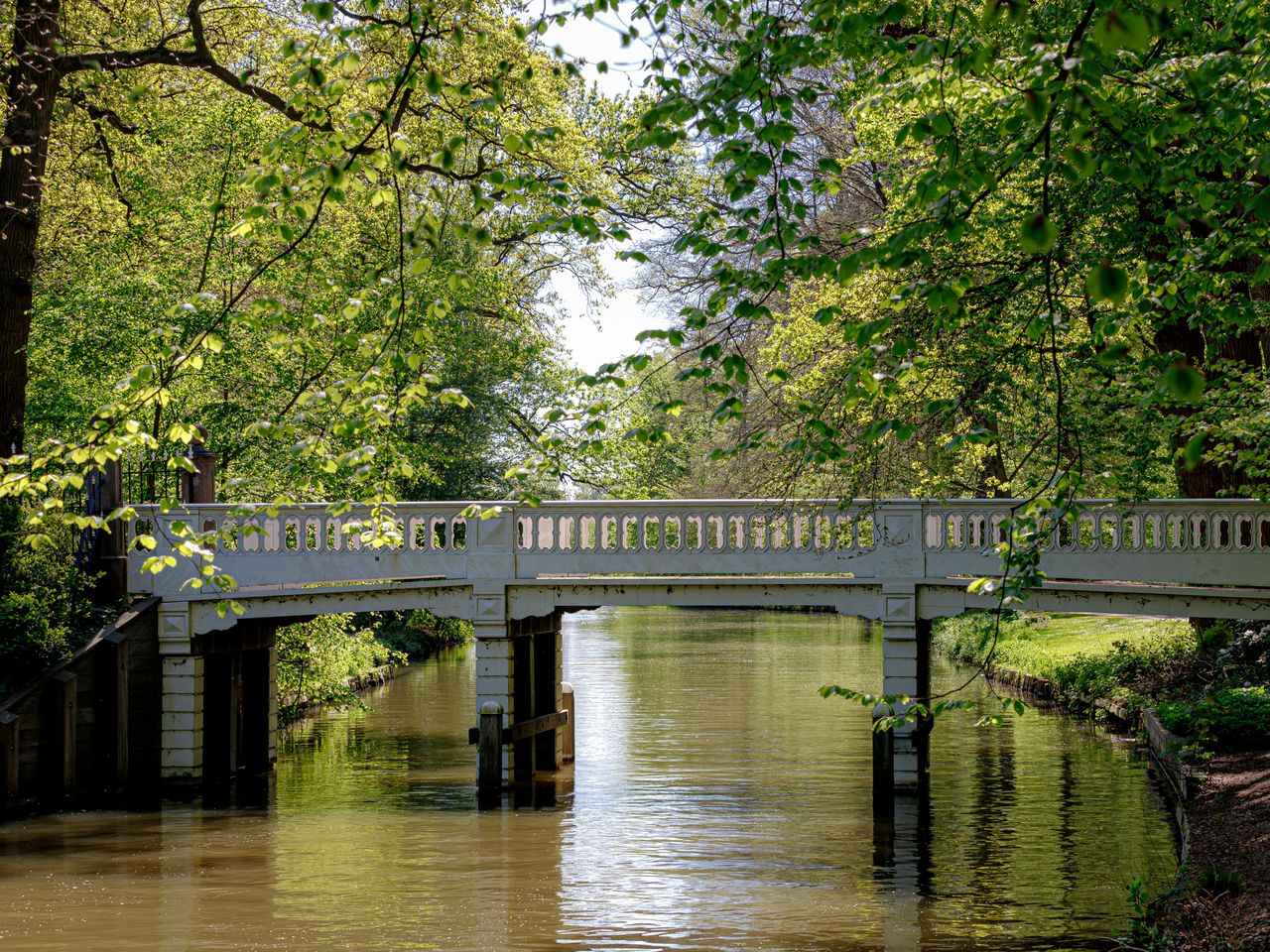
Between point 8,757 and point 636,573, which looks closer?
point 8,757

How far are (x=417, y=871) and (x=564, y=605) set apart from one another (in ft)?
17.7

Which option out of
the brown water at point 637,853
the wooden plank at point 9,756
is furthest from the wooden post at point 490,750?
the wooden plank at point 9,756

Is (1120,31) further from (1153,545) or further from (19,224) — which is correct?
(19,224)

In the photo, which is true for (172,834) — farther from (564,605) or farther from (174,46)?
(174,46)

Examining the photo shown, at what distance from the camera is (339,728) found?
2600 cm

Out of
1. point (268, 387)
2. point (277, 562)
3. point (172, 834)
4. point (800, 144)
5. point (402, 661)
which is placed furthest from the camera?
point (402, 661)

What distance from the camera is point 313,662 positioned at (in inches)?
967

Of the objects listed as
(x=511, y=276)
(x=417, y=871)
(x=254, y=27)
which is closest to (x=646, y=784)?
(x=417, y=871)

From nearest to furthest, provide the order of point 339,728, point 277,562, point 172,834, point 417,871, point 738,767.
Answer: point 417,871
point 172,834
point 277,562
point 738,767
point 339,728

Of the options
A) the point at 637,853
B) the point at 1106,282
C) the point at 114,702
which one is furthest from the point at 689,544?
the point at 1106,282

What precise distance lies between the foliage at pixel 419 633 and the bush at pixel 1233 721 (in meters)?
22.5

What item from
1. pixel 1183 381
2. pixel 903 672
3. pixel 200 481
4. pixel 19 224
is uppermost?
pixel 19 224

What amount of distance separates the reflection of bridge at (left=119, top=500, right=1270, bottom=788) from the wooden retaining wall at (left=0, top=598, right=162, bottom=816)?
0.27 m

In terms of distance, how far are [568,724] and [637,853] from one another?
6.47 meters
